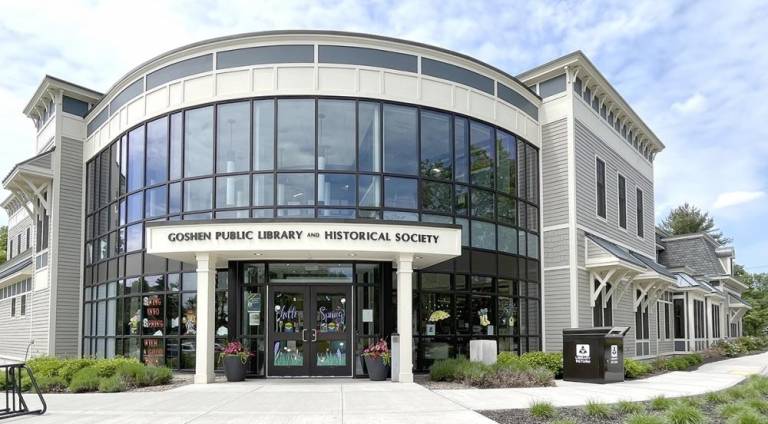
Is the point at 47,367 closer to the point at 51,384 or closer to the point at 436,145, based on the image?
the point at 51,384

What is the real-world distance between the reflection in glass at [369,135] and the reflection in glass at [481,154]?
128 inches

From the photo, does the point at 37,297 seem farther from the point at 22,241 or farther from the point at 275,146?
the point at 275,146

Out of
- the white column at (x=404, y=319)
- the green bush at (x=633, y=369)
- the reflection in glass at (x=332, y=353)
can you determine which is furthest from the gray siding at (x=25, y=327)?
the green bush at (x=633, y=369)

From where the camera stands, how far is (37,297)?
23.7 m

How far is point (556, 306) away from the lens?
2184 centimetres

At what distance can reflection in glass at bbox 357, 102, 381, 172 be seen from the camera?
17.4m

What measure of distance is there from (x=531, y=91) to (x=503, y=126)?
2567 mm

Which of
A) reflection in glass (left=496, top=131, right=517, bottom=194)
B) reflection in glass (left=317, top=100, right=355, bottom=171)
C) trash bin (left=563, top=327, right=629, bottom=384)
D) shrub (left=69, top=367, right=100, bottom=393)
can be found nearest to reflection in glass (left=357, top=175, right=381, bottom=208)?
Result: reflection in glass (left=317, top=100, right=355, bottom=171)

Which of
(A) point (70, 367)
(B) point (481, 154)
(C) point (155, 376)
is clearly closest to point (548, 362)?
(B) point (481, 154)

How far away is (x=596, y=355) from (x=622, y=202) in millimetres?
12578

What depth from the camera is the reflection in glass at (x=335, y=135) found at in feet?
56.4

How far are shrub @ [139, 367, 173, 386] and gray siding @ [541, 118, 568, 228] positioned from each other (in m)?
12.9

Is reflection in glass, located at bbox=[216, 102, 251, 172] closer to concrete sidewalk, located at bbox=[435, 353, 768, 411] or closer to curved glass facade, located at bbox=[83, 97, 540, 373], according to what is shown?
curved glass facade, located at bbox=[83, 97, 540, 373]

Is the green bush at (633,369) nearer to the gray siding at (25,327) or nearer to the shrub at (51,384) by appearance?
the shrub at (51,384)
